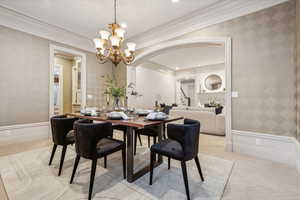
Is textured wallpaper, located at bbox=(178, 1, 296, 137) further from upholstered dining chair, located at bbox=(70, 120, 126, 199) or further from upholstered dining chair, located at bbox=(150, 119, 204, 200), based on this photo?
upholstered dining chair, located at bbox=(70, 120, 126, 199)

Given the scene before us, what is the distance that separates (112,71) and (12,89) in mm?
2733

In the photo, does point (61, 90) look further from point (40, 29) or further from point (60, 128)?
point (60, 128)

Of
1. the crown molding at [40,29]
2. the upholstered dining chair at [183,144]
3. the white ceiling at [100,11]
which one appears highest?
the white ceiling at [100,11]

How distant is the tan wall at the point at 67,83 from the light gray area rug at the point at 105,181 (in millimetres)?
3621

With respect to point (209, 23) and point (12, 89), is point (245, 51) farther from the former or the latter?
point (12, 89)

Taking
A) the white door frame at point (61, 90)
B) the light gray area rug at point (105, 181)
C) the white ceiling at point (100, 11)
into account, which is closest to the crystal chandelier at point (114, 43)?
the white ceiling at point (100, 11)

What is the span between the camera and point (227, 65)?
106 inches

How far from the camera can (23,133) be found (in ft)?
10.2

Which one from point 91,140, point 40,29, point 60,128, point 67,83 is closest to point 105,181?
point 91,140

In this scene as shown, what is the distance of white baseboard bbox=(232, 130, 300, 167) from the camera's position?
2.13 metres

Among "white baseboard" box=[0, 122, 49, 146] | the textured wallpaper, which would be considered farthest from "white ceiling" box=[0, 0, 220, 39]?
"white baseboard" box=[0, 122, 49, 146]

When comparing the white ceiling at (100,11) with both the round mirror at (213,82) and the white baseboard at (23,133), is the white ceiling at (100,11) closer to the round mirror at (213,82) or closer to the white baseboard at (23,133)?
the white baseboard at (23,133)

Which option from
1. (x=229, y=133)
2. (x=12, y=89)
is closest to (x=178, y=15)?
(x=229, y=133)

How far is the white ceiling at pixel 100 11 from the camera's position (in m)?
2.59
